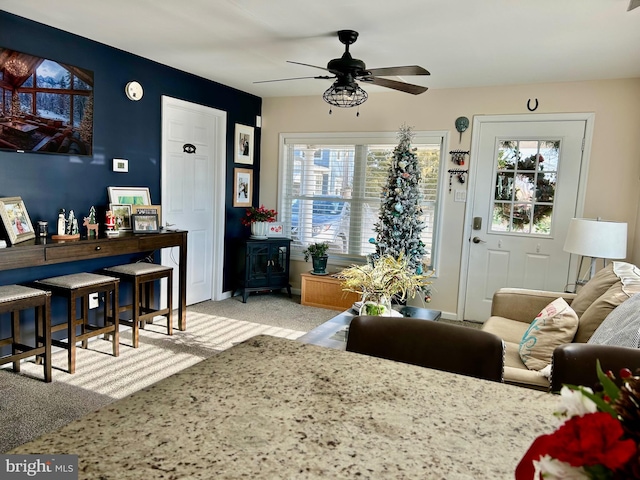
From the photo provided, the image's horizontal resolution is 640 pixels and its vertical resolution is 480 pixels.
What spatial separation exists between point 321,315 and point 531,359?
288cm

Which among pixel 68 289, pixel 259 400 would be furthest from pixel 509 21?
pixel 68 289

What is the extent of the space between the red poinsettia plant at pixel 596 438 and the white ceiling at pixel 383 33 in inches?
109

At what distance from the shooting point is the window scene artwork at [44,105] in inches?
129

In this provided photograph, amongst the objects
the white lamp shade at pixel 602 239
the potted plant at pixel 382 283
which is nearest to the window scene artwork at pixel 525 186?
the white lamp shade at pixel 602 239

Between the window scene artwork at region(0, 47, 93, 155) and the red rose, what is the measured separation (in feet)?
12.5

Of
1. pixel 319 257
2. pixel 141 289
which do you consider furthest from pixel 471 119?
pixel 141 289

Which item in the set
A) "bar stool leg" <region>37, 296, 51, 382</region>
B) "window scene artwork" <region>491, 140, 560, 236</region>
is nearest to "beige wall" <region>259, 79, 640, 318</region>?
"window scene artwork" <region>491, 140, 560, 236</region>

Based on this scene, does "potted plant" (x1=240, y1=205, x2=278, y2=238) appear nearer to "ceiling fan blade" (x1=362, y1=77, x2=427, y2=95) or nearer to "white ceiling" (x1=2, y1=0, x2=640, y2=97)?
"white ceiling" (x1=2, y1=0, x2=640, y2=97)

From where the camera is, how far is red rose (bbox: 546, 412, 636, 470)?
43 centimetres

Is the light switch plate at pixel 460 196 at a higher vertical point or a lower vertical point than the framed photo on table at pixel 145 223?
higher

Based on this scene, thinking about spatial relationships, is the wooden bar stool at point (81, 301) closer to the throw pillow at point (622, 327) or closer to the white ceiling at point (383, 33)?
the white ceiling at point (383, 33)

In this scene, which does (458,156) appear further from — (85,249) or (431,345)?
(431,345)

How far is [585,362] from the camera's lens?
1264mm

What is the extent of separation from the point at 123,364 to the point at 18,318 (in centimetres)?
78
